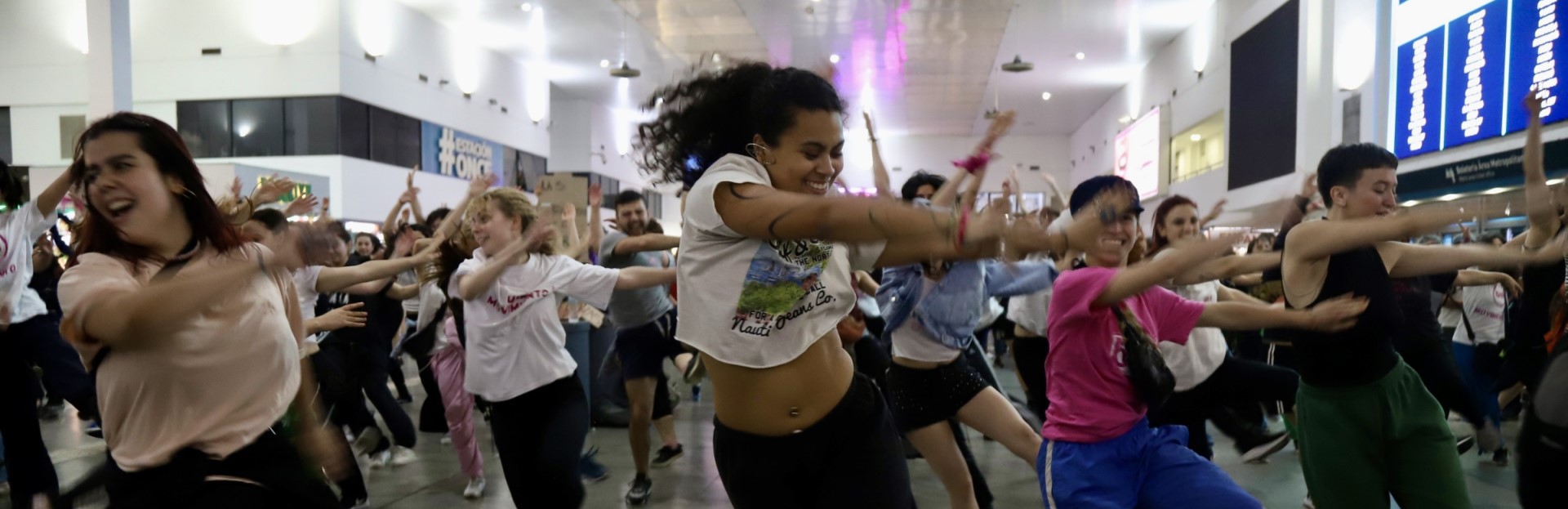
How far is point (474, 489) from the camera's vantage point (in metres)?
5.61

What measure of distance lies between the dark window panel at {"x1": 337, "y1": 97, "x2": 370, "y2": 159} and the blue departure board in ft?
54.9

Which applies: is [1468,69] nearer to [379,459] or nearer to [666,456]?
[666,456]

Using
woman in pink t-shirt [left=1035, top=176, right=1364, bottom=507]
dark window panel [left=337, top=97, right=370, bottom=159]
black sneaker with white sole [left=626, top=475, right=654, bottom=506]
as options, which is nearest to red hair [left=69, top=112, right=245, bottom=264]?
woman in pink t-shirt [left=1035, top=176, right=1364, bottom=507]

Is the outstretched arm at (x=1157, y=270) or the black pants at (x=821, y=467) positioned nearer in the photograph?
the outstretched arm at (x=1157, y=270)

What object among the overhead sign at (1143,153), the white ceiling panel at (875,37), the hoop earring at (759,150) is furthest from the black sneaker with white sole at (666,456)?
the overhead sign at (1143,153)

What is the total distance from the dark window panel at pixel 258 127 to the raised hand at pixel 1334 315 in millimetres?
19460

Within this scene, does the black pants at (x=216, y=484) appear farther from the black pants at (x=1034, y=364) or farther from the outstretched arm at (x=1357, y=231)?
the black pants at (x=1034, y=364)

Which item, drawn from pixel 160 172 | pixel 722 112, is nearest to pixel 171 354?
pixel 160 172

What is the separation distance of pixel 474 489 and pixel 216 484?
3835mm

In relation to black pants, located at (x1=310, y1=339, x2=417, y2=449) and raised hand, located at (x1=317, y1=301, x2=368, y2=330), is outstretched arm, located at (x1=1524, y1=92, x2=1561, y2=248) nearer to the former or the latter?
raised hand, located at (x1=317, y1=301, x2=368, y2=330)

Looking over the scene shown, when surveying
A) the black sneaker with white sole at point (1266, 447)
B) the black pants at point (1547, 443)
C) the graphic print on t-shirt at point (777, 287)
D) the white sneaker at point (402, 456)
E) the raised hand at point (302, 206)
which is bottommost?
the white sneaker at point (402, 456)

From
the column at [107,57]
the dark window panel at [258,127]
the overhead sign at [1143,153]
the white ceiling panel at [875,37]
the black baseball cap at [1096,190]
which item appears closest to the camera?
the black baseball cap at [1096,190]

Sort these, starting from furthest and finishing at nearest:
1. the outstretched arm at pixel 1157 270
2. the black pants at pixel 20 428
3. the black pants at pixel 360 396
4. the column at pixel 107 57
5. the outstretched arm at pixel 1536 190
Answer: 1. the column at pixel 107 57
2. the black pants at pixel 360 396
3. the black pants at pixel 20 428
4. the outstretched arm at pixel 1536 190
5. the outstretched arm at pixel 1157 270

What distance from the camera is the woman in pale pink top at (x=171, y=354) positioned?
1.92 meters
